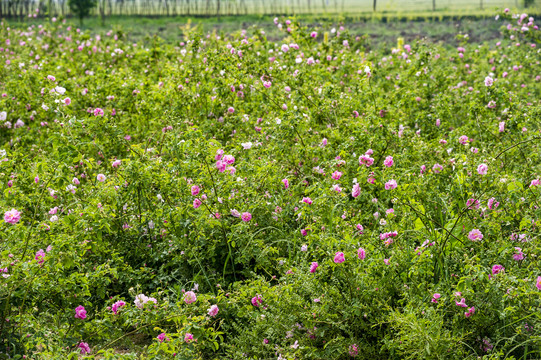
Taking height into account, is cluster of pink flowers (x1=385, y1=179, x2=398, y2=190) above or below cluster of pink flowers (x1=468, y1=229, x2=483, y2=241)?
above

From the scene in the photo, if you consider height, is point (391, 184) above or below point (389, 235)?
above

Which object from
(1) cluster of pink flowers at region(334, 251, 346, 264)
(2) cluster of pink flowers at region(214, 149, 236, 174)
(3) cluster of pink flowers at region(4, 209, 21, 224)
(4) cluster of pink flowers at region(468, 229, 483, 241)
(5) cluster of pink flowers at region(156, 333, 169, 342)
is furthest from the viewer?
(2) cluster of pink flowers at region(214, 149, 236, 174)

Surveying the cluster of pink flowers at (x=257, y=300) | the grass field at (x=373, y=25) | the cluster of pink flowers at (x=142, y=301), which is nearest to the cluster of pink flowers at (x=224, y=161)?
the cluster of pink flowers at (x=257, y=300)

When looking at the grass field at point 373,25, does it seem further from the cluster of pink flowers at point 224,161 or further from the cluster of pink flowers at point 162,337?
the cluster of pink flowers at point 162,337

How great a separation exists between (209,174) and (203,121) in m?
1.78

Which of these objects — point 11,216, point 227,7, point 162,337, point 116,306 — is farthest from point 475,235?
point 227,7

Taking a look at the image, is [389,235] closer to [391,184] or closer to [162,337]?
[391,184]

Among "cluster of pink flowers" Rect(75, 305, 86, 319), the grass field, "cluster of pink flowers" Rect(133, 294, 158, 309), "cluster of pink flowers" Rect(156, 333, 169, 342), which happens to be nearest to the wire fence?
the grass field

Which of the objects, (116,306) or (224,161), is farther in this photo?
(224,161)

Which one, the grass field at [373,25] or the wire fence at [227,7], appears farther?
the wire fence at [227,7]

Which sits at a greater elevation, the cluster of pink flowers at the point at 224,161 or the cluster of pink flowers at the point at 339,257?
the cluster of pink flowers at the point at 224,161

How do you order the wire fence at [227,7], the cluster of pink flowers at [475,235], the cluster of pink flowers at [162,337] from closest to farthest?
the cluster of pink flowers at [162,337], the cluster of pink flowers at [475,235], the wire fence at [227,7]

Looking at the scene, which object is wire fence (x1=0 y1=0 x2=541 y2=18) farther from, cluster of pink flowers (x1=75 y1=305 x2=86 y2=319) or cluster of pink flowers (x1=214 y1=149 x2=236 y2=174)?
cluster of pink flowers (x1=75 y1=305 x2=86 y2=319)

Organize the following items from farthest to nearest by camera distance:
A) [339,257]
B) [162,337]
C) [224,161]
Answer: [224,161], [339,257], [162,337]
